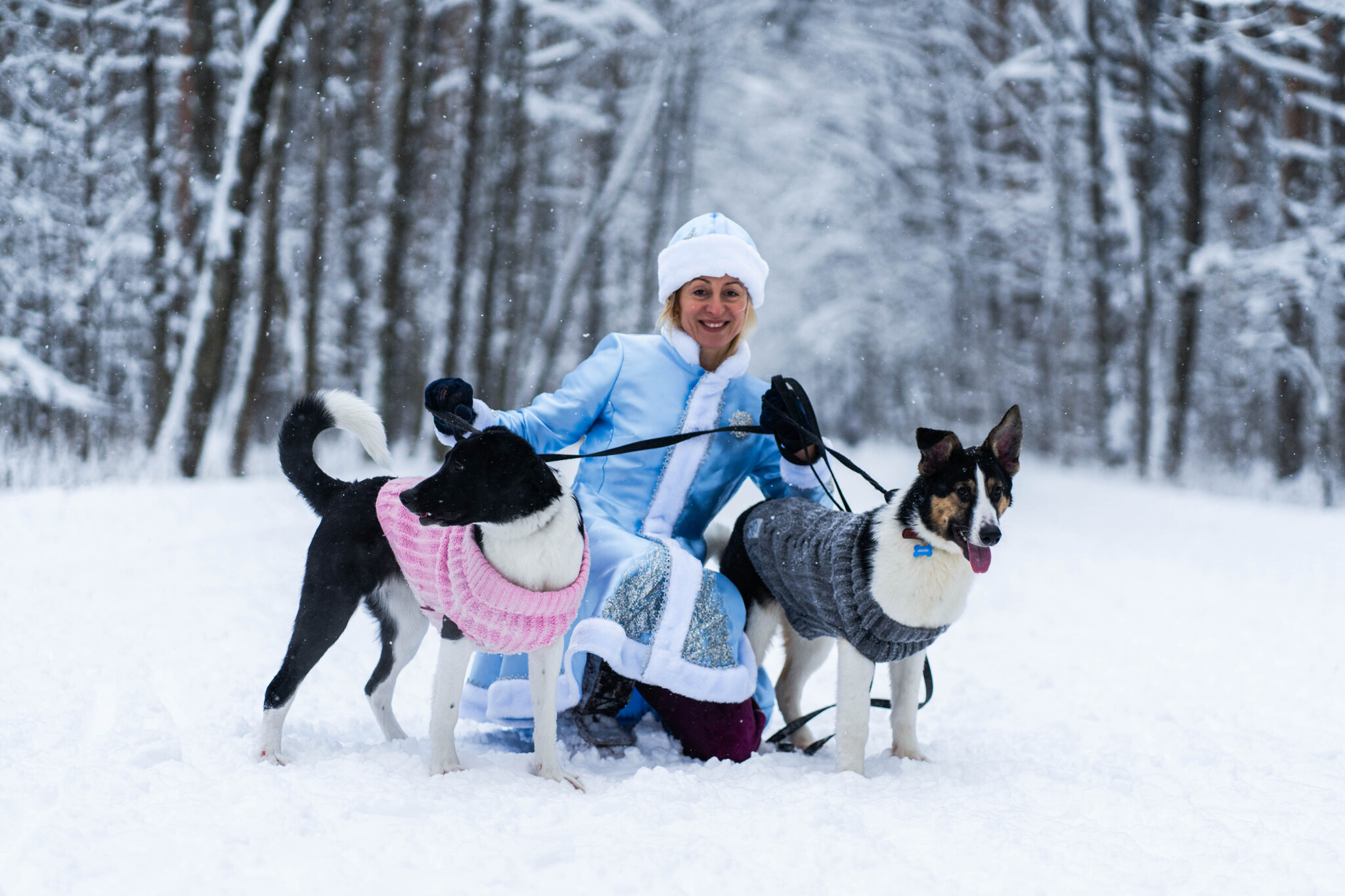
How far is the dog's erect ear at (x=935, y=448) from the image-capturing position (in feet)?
9.12

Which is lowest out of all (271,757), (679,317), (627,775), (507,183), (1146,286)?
(627,775)

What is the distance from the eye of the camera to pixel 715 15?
55.6 feet

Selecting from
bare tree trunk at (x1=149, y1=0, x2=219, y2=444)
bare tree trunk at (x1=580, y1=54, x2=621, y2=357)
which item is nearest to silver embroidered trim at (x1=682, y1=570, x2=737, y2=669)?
bare tree trunk at (x1=149, y1=0, x2=219, y2=444)

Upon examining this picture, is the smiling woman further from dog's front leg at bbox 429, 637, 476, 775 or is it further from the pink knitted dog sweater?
dog's front leg at bbox 429, 637, 476, 775

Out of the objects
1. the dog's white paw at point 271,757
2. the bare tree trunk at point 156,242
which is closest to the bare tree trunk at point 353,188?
the bare tree trunk at point 156,242

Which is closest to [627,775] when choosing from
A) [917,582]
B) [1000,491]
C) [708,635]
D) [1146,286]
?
[708,635]

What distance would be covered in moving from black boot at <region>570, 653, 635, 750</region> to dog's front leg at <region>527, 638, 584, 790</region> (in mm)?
486

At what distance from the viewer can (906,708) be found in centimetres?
317

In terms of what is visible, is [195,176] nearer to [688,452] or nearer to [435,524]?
[688,452]

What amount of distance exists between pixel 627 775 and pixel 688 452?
4.03 ft

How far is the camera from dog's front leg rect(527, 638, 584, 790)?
2723 mm

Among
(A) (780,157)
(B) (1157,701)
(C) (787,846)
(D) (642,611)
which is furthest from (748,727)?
(A) (780,157)

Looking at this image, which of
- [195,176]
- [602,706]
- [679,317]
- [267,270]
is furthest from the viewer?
[267,270]

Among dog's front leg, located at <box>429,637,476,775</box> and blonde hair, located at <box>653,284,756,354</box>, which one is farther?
blonde hair, located at <box>653,284,756,354</box>
